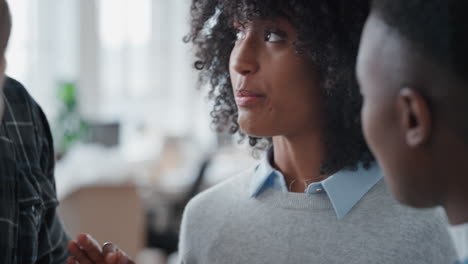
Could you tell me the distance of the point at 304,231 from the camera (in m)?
1.20

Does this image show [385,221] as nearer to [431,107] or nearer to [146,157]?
[431,107]

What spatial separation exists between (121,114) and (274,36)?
4.61 meters

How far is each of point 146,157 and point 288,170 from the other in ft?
10.4

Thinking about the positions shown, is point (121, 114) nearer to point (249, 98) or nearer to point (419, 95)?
point (249, 98)

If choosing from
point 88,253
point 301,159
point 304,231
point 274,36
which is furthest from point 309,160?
point 88,253

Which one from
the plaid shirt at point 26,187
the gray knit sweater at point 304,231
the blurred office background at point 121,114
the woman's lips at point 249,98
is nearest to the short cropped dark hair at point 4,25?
the plaid shirt at point 26,187

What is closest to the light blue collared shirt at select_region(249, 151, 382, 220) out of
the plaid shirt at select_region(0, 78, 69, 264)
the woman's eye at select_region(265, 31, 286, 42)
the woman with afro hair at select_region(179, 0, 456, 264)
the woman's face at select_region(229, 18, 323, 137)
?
the woman with afro hair at select_region(179, 0, 456, 264)

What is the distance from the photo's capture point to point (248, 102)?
1.20 metres

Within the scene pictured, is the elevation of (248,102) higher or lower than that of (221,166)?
higher

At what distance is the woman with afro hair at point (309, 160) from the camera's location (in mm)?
1155

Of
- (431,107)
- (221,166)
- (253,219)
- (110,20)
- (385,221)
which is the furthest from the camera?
(110,20)

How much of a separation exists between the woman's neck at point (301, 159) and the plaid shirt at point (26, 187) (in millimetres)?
534

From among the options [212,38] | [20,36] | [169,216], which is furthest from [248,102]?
[20,36]

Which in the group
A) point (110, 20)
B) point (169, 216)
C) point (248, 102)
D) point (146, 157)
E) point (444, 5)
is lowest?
point (169, 216)
